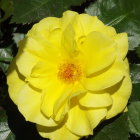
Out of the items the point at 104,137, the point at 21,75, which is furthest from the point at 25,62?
the point at 104,137

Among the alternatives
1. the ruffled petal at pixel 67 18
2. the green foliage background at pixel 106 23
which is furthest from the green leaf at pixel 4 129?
the ruffled petal at pixel 67 18

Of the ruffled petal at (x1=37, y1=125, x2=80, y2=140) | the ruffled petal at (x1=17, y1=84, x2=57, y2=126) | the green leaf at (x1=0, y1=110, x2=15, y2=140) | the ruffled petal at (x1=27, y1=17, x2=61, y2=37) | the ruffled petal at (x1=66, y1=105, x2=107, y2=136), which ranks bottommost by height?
the green leaf at (x1=0, y1=110, x2=15, y2=140)

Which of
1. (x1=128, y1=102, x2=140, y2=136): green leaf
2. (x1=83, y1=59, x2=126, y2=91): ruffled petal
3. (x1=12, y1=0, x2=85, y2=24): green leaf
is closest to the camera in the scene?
(x1=83, y1=59, x2=126, y2=91): ruffled petal

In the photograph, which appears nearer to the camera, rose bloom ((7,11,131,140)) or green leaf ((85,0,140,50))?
rose bloom ((7,11,131,140))

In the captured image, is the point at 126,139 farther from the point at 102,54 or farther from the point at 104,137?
the point at 102,54

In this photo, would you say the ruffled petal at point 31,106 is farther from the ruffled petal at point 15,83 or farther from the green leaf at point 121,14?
the green leaf at point 121,14

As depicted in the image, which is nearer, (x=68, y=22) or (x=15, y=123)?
(x=68, y=22)

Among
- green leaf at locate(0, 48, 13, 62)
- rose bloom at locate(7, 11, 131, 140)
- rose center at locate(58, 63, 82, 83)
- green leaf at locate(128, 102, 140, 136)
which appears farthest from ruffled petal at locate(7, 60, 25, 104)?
green leaf at locate(128, 102, 140, 136)

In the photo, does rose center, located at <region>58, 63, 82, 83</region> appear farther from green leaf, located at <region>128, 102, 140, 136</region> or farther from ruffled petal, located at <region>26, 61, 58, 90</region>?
green leaf, located at <region>128, 102, 140, 136</region>
